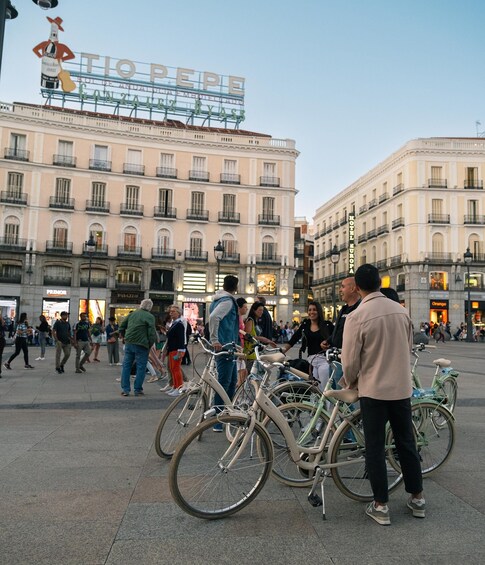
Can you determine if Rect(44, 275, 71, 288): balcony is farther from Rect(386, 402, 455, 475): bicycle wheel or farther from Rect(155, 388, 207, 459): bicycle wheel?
Rect(386, 402, 455, 475): bicycle wheel

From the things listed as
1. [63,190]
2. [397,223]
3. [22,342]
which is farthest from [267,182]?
[22,342]

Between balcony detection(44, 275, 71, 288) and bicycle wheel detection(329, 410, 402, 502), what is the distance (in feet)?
125

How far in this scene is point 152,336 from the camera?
29.6 ft

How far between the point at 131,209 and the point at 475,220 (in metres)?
31.3

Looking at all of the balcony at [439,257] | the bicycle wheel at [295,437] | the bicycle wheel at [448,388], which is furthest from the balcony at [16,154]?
the bicycle wheel at [295,437]

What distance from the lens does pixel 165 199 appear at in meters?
42.2

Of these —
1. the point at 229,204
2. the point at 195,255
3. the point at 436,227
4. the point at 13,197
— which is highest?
the point at 229,204

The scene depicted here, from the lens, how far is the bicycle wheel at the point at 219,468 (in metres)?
3.30

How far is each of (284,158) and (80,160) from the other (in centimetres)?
1712

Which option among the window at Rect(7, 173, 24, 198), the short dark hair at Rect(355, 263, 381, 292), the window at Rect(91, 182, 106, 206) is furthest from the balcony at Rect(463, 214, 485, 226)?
the short dark hair at Rect(355, 263, 381, 292)

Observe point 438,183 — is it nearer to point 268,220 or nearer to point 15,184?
point 268,220

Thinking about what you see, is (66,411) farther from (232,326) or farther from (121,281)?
(121,281)

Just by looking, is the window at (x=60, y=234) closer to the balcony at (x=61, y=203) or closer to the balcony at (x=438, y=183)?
the balcony at (x=61, y=203)

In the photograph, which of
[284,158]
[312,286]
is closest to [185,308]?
[284,158]
